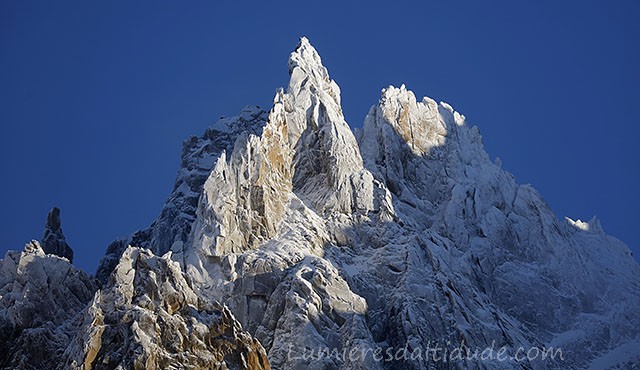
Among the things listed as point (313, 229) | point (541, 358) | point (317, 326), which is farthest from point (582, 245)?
point (317, 326)

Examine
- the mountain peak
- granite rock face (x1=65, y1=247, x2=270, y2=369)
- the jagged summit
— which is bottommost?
granite rock face (x1=65, y1=247, x2=270, y2=369)

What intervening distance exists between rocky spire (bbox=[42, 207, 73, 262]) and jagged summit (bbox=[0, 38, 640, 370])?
5.18 meters

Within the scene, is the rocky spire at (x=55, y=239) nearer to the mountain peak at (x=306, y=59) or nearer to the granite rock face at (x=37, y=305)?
the granite rock face at (x=37, y=305)

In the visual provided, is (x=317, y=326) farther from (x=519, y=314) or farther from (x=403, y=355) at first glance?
(x=519, y=314)

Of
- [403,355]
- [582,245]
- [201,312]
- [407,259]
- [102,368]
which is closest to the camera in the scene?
[102,368]

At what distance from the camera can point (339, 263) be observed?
486 ft

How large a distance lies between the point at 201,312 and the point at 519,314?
156 ft

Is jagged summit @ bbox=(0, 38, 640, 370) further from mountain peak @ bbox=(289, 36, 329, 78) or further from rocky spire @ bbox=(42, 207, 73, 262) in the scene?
rocky spire @ bbox=(42, 207, 73, 262)

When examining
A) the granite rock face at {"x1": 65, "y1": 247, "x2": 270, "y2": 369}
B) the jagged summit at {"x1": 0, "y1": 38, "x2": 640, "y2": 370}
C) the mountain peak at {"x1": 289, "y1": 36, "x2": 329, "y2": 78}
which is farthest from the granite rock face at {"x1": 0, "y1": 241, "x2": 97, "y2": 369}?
the mountain peak at {"x1": 289, "y1": 36, "x2": 329, "y2": 78}

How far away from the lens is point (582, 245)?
182 metres

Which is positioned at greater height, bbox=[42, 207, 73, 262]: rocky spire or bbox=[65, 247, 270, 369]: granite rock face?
bbox=[42, 207, 73, 262]: rocky spire

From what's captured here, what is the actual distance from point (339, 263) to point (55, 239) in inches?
1345

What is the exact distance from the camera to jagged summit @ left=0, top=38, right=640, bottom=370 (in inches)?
5054

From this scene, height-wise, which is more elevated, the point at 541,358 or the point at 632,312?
the point at 632,312
